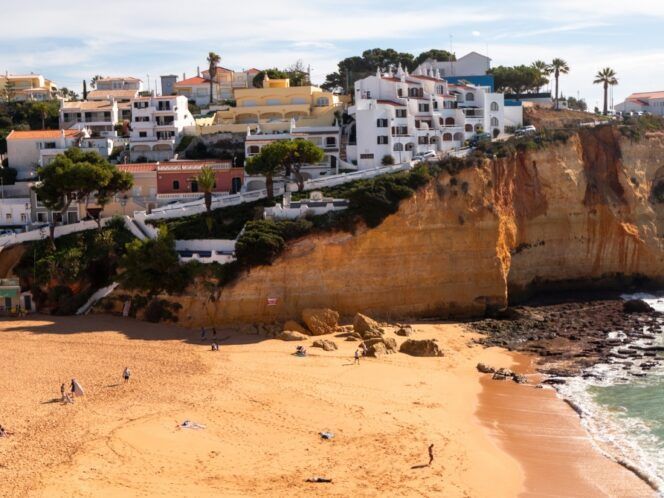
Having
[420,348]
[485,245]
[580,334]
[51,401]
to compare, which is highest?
[485,245]

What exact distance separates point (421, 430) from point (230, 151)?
3538 cm

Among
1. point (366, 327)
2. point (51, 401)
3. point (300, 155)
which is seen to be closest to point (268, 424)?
point (51, 401)

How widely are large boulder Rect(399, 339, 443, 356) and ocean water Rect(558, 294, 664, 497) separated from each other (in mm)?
6586

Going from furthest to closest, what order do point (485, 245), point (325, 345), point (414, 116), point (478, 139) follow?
point (414, 116)
point (478, 139)
point (485, 245)
point (325, 345)

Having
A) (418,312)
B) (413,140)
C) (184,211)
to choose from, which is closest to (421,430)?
(418,312)

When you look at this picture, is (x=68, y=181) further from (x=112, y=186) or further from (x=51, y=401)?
(x=51, y=401)

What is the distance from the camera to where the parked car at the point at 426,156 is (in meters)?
53.9

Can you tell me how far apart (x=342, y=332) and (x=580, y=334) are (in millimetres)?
13302

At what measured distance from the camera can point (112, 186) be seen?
4894cm

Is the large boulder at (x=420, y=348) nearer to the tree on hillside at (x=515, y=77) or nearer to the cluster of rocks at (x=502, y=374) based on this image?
the cluster of rocks at (x=502, y=374)

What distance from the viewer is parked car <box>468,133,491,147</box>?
5750 cm

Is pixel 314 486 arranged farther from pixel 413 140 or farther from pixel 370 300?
pixel 413 140

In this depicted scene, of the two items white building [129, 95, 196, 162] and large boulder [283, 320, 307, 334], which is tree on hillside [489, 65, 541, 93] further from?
large boulder [283, 320, 307, 334]

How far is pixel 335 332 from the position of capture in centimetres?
4338
